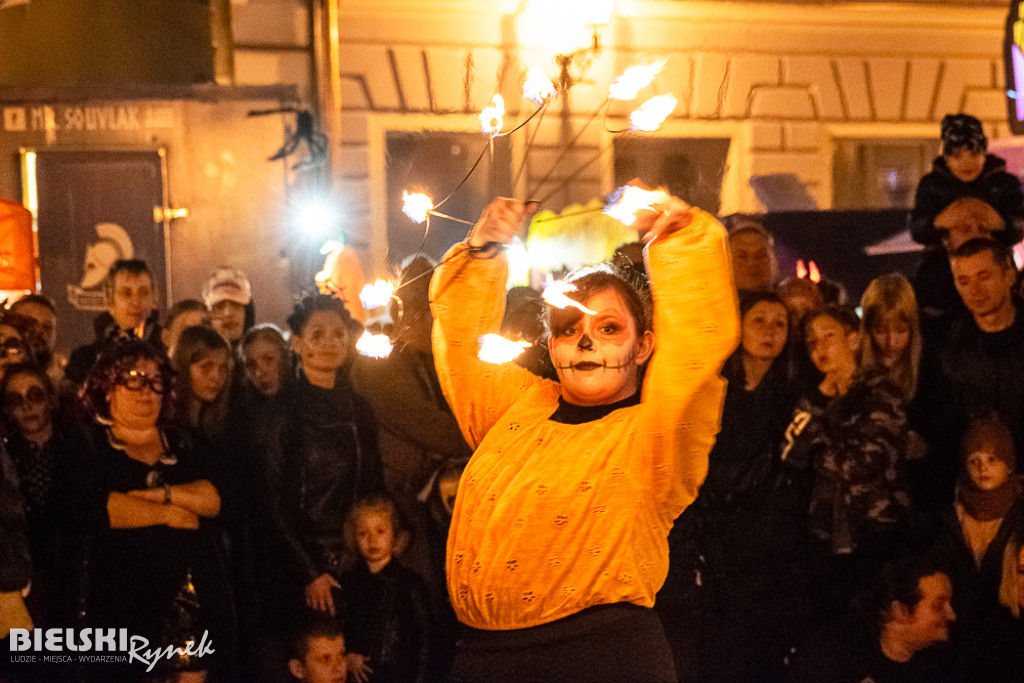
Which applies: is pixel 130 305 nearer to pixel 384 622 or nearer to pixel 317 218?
pixel 384 622

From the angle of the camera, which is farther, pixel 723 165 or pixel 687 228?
pixel 723 165

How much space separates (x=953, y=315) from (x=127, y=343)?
10.6 ft

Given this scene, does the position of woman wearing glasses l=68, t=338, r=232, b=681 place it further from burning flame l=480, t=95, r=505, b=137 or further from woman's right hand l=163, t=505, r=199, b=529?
burning flame l=480, t=95, r=505, b=137

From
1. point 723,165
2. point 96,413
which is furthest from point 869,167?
point 96,413

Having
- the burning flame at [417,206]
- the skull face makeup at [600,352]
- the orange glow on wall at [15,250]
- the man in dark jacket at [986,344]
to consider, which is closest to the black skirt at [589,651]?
the skull face makeup at [600,352]

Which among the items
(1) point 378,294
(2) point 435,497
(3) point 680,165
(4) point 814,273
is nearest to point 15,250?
(2) point 435,497

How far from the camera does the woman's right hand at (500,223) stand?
2.70 meters

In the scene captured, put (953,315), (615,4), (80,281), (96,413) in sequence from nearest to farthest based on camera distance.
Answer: (96,413)
(953,315)
(80,281)
(615,4)

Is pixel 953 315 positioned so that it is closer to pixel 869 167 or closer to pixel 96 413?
pixel 96 413

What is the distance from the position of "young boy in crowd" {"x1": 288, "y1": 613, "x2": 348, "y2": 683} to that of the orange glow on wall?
8.60 feet

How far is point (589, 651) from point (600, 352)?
2.26 ft

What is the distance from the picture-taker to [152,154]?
7.51 metres

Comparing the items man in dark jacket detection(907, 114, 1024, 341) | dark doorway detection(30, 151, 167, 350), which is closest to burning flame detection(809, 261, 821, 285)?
man in dark jacket detection(907, 114, 1024, 341)

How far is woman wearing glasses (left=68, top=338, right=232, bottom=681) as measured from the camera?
13.3 feet
